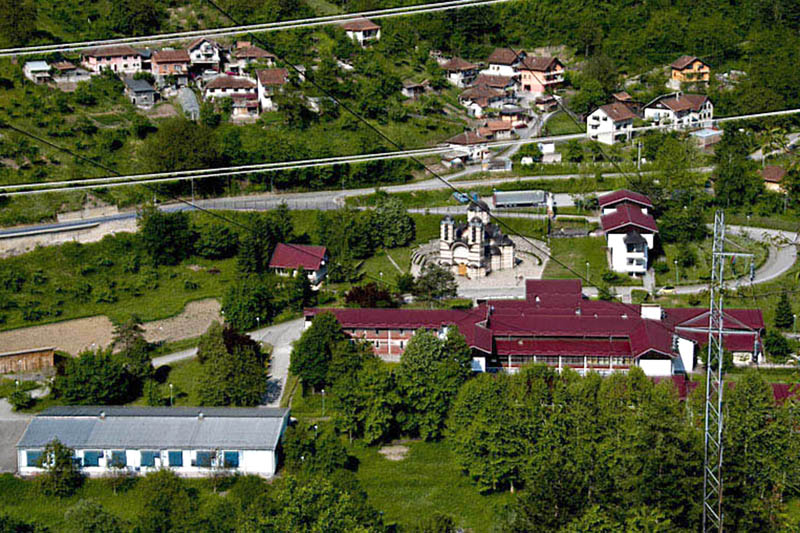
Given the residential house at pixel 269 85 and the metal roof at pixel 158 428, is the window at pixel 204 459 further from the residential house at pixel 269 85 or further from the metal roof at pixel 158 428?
the residential house at pixel 269 85

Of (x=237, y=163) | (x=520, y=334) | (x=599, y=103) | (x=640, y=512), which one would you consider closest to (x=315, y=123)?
(x=237, y=163)

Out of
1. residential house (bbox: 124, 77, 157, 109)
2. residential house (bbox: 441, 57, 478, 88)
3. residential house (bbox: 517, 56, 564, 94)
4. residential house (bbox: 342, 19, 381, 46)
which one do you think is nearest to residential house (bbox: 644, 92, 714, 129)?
residential house (bbox: 517, 56, 564, 94)

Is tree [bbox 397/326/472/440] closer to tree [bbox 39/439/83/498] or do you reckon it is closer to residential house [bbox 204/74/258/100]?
tree [bbox 39/439/83/498]

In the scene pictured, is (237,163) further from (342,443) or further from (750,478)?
(750,478)

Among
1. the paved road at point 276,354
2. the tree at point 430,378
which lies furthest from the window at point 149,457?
the tree at point 430,378

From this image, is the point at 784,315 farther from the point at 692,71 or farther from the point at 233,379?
the point at 692,71
